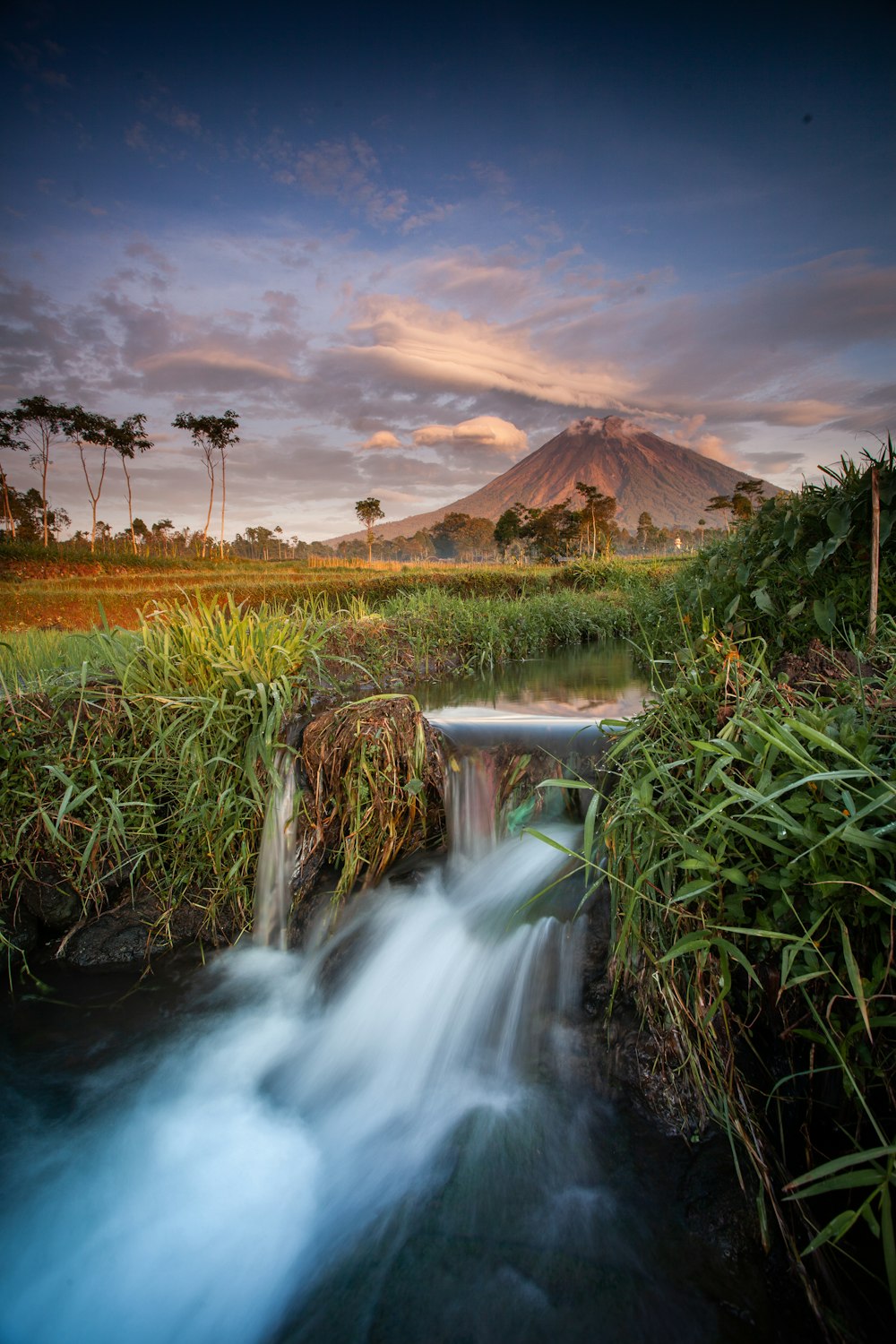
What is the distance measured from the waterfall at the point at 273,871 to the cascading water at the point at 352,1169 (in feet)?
0.61

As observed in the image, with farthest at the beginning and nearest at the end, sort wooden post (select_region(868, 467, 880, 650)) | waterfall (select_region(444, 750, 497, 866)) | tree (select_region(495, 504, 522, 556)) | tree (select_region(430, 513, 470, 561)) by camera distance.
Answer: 1. tree (select_region(430, 513, 470, 561))
2. tree (select_region(495, 504, 522, 556))
3. waterfall (select_region(444, 750, 497, 866))
4. wooden post (select_region(868, 467, 880, 650))

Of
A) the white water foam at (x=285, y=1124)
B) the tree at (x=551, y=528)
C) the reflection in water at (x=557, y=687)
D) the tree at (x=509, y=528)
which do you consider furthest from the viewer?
the tree at (x=551, y=528)

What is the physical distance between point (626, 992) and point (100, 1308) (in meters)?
2.25

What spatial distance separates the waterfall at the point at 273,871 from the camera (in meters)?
3.71

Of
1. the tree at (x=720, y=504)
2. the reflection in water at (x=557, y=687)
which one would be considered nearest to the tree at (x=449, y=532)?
the tree at (x=720, y=504)

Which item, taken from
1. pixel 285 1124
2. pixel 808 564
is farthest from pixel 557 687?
pixel 285 1124

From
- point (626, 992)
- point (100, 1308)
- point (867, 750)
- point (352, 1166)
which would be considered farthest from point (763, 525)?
point (100, 1308)

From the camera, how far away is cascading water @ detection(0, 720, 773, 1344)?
77.9 inches

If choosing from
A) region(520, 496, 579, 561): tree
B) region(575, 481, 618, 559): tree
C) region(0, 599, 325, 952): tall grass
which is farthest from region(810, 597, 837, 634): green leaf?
region(575, 481, 618, 559): tree

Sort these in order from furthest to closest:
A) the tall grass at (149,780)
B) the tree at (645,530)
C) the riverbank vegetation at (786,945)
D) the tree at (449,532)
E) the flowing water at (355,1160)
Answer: the tree at (449,532) → the tree at (645,530) → the tall grass at (149,780) → the flowing water at (355,1160) → the riverbank vegetation at (786,945)

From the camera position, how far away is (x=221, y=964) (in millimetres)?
3576

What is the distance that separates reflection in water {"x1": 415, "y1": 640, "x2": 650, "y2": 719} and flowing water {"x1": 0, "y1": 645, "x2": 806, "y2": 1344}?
3.86 meters

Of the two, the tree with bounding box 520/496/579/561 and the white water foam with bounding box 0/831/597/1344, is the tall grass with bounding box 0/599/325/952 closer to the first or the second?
the white water foam with bounding box 0/831/597/1344

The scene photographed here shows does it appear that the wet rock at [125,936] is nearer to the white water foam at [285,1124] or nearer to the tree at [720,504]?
the white water foam at [285,1124]
